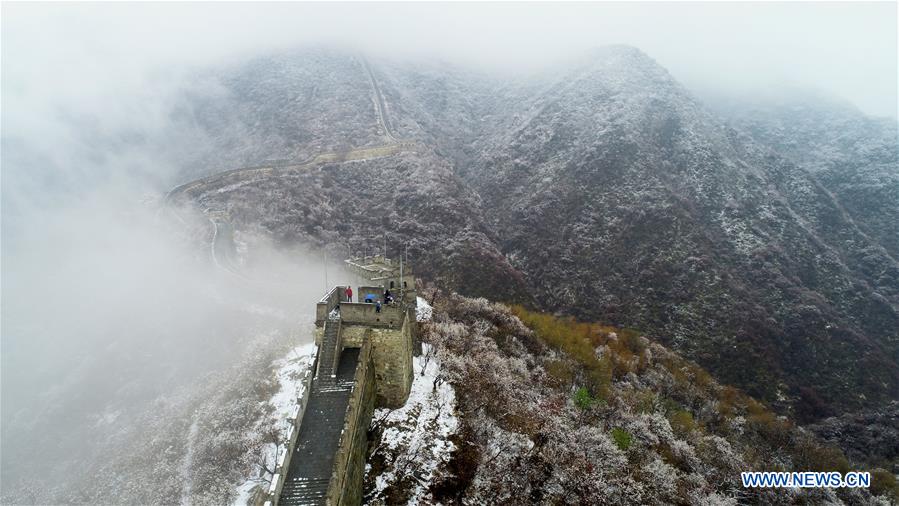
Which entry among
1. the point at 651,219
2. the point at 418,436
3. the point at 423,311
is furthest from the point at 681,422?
the point at 651,219

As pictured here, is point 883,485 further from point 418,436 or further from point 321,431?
point 321,431

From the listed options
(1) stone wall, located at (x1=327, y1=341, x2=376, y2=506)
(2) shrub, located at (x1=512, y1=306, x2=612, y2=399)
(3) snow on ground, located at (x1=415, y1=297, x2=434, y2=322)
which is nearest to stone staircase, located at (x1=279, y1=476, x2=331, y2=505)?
(1) stone wall, located at (x1=327, y1=341, x2=376, y2=506)

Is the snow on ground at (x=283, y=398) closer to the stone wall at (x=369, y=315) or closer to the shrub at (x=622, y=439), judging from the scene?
the stone wall at (x=369, y=315)

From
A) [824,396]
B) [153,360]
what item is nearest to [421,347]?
[153,360]

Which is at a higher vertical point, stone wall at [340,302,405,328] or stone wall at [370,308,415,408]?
stone wall at [340,302,405,328]

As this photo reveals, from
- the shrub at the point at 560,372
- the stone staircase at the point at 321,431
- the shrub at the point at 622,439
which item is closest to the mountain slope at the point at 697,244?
the shrub at the point at 560,372

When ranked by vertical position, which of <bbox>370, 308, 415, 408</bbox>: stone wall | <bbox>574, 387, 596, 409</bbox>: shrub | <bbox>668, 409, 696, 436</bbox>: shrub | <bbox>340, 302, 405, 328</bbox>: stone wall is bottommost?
<bbox>668, 409, 696, 436</bbox>: shrub

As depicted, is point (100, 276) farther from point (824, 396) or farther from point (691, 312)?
point (824, 396)

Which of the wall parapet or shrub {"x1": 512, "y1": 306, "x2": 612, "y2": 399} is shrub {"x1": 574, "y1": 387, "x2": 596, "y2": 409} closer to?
shrub {"x1": 512, "y1": 306, "x2": 612, "y2": 399}
